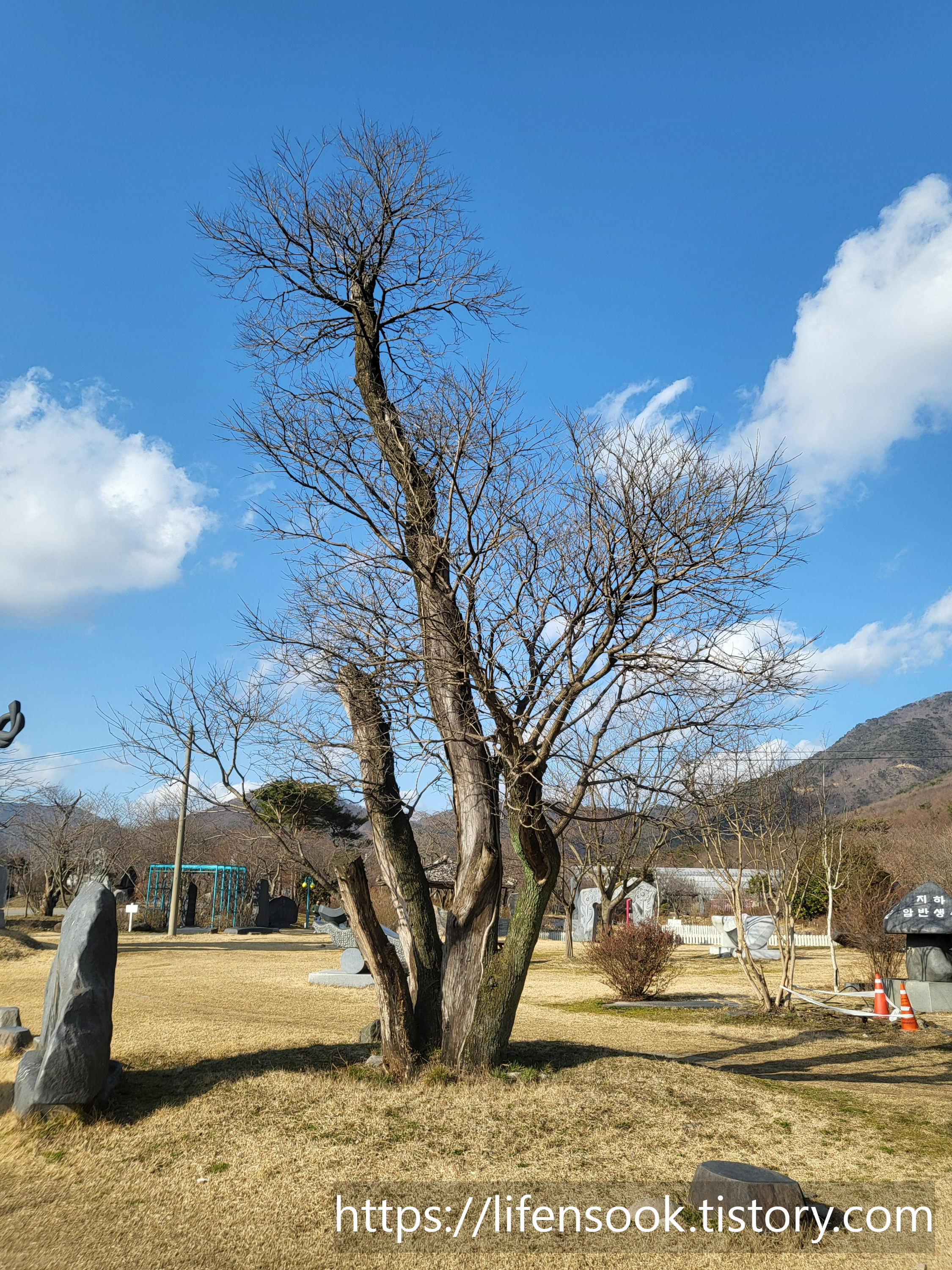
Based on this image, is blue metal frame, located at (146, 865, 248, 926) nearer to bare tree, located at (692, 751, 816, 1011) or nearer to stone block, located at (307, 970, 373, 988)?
stone block, located at (307, 970, 373, 988)

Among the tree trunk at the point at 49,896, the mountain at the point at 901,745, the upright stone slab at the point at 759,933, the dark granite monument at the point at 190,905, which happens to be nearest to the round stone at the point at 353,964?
the upright stone slab at the point at 759,933

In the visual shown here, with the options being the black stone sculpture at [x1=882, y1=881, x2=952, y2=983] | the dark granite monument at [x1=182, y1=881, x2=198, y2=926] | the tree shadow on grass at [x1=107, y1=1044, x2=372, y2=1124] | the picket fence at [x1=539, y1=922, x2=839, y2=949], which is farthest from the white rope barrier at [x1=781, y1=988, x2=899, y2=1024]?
the dark granite monument at [x1=182, y1=881, x2=198, y2=926]

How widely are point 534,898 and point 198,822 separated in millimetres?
40102

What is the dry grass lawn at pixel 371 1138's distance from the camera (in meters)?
4.21

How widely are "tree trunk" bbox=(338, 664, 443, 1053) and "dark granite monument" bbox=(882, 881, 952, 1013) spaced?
28.6 ft

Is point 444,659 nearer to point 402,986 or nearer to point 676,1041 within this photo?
point 402,986

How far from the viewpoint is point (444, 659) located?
21.6 ft

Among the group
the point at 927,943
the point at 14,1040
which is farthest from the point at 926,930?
the point at 14,1040

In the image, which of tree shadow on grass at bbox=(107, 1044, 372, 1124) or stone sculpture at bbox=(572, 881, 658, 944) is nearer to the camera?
tree shadow on grass at bbox=(107, 1044, 372, 1124)

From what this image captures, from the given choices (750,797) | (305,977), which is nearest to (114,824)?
(305,977)

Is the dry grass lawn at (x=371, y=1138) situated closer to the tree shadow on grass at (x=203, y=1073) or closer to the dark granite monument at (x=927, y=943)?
the tree shadow on grass at (x=203, y=1073)

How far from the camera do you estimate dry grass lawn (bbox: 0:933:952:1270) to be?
4207 mm

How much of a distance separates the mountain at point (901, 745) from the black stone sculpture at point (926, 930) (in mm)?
41370

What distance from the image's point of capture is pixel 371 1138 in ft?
17.8
